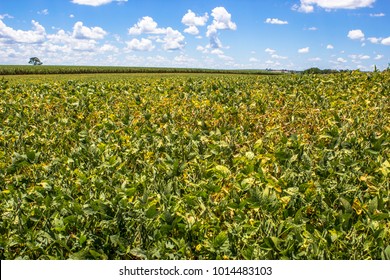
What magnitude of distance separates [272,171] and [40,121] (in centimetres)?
490

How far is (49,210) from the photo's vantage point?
2.83 metres

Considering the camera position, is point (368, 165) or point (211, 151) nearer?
point (368, 165)

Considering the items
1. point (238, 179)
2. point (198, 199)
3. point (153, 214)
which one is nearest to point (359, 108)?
point (238, 179)

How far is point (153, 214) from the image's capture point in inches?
102

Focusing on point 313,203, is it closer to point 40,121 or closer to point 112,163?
point 112,163

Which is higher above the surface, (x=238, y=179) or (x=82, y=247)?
(x=238, y=179)

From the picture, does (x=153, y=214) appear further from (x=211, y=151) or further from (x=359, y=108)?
(x=359, y=108)

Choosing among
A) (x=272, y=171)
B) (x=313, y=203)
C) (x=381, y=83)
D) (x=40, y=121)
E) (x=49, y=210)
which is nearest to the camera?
(x=49, y=210)

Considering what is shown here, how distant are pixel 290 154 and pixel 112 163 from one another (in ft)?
5.79
